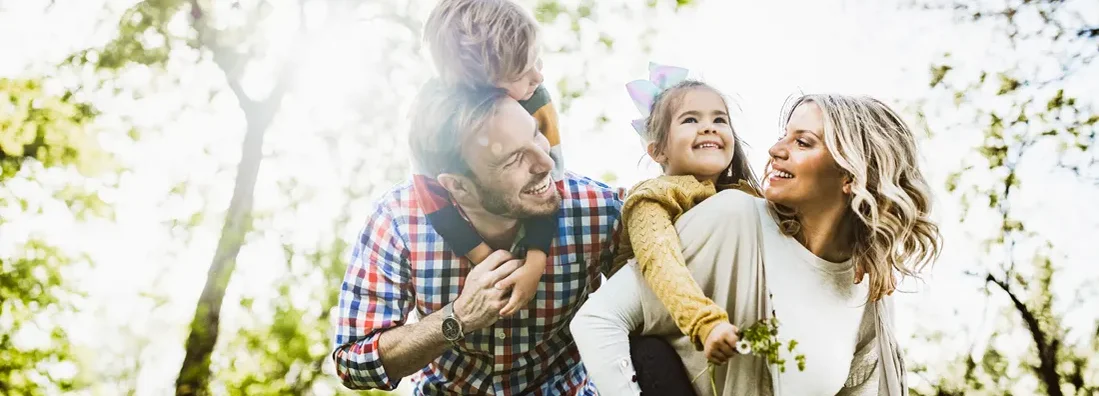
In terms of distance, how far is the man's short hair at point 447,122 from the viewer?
5.77 feet

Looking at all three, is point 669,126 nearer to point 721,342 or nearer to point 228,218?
point 721,342

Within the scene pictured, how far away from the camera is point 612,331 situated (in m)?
1.56

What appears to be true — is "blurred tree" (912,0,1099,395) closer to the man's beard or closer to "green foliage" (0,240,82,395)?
the man's beard

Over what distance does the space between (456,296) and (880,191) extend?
882mm

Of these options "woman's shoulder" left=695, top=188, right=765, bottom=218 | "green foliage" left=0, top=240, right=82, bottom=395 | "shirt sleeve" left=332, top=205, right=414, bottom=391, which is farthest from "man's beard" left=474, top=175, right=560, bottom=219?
"green foliage" left=0, top=240, right=82, bottom=395

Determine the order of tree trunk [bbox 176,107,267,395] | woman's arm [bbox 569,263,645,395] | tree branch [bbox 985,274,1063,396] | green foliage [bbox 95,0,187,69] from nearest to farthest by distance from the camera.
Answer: woman's arm [bbox 569,263,645,395] < tree trunk [bbox 176,107,267,395] < green foliage [bbox 95,0,187,69] < tree branch [bbox 985,274,1063,396]

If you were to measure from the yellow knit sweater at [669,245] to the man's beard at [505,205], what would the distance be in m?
0.19

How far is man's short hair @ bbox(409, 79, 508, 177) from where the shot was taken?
1.76 meters

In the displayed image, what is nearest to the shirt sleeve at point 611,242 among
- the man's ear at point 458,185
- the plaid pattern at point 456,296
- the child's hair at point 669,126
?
the plaid pattern at point 456,296

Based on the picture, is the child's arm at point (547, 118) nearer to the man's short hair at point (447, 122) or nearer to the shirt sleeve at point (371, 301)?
the man's short hair at point (447, 122)

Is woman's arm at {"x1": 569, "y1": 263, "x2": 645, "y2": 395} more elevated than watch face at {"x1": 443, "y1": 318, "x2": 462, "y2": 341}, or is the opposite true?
woman's arm at {"x1": 569, "y1": 263, "x2": 645, "y2": 395}

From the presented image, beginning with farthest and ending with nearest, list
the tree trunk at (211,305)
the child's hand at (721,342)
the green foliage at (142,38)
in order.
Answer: the green foliage at (142,38)
the tree trunk at (211,305)
the child's hand at (721,342)

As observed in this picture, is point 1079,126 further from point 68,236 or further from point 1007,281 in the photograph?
point 68,236

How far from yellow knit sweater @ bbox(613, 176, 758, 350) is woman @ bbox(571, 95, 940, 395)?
0.05m
